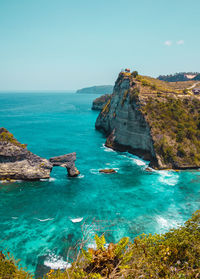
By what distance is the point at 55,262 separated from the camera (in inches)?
1143

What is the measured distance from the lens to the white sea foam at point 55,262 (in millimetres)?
28284

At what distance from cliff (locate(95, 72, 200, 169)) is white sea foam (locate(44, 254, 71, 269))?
42.7m

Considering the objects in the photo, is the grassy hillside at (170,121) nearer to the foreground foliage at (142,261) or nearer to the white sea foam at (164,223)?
the white sea foam at (164,223)

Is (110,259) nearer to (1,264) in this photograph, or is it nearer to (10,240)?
(1,264)

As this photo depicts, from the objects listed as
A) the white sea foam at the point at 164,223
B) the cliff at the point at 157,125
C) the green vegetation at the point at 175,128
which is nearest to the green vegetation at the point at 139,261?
the white sea foam at the point at 164,223

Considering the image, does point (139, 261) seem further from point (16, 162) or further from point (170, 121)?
point (170, 121)

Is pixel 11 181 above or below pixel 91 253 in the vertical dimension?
below

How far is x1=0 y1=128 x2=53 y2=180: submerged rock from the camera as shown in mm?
51594

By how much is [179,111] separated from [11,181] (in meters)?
63.0

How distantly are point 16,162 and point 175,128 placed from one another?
53.6m

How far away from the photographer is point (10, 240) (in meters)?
33.6

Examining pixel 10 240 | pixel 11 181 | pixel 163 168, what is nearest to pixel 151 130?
pixel 163 168

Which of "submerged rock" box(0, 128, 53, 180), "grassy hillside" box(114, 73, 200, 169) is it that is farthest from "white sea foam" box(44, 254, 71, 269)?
"grassy hillside" box(114, 73, 200, 169)

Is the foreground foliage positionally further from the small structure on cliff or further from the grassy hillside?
the grassy hillside
